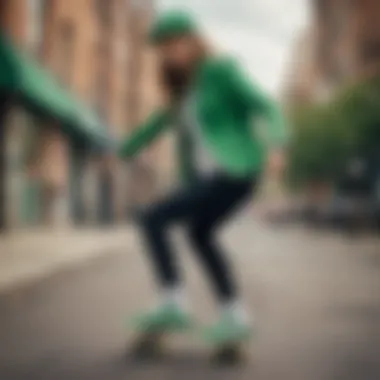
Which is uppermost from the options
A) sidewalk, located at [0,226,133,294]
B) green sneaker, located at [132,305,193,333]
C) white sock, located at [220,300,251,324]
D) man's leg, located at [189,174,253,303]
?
sidewalk, located at [0,226,133,294]

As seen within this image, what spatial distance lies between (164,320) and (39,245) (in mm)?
149

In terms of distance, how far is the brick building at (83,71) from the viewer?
1.20m

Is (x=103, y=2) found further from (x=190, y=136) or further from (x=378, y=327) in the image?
(x=378, y=327)

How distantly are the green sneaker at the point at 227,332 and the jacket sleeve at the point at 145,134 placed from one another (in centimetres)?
22

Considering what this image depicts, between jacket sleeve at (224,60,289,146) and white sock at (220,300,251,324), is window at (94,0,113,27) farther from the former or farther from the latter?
white sock at (220,300,251,324)

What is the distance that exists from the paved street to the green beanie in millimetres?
181

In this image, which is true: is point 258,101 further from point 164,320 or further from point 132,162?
point 164,320

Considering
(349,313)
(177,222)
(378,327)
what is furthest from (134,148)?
(349,313)

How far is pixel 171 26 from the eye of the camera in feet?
3.79

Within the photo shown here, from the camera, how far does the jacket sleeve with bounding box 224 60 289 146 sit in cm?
120

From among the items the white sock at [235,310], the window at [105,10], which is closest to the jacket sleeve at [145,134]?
the window at [105,10]

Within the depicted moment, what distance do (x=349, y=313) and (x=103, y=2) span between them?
542mm

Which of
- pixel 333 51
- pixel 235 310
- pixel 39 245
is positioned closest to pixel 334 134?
pixel 333 51

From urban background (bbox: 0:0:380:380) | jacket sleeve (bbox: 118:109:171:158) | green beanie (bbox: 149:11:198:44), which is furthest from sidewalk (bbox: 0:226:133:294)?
green beanie (bbox: 149:11:198:44)
